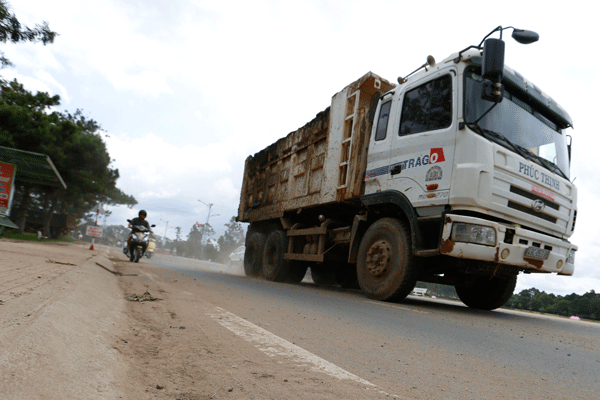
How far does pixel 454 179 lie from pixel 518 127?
1.35 m

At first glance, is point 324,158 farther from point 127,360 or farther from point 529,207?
point 127,360

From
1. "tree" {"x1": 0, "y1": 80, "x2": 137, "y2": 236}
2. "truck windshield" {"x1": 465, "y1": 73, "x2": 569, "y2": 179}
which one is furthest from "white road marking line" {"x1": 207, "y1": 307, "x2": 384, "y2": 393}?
"tree" {"x1": 0, "y1": 80, "x2": 137, "y2": 236}

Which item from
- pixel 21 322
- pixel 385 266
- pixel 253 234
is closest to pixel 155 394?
pixel 21 322

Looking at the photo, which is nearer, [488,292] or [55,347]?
[55,347]

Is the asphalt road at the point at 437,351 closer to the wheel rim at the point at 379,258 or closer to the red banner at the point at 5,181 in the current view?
the wheel rim at the point at 379,258

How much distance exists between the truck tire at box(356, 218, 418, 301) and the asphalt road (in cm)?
80

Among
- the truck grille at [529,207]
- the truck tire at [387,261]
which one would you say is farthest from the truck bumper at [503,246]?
the truck tire at [387,261]

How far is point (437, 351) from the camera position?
9.37 ft

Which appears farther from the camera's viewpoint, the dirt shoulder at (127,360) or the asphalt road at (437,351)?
the asphalt road at (437,351)

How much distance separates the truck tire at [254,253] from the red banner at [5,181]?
9.14 meters

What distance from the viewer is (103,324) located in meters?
2.68

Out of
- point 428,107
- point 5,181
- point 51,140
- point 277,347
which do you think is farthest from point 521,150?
point 51,140

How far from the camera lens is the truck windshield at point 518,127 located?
519cm

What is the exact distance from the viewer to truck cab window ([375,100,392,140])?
651cm
